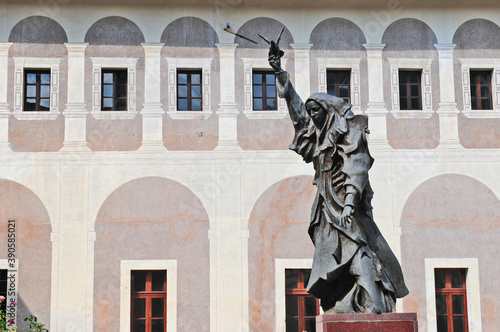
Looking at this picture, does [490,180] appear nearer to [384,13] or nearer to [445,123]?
[445,123]

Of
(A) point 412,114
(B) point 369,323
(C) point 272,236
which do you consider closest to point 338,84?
(A) point 412,114

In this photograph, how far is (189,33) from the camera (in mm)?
18062

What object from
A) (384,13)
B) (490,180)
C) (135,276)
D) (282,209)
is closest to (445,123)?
(490,180)

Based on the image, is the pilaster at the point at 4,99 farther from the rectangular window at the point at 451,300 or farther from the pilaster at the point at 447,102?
the rectangular window at the point at 451,300

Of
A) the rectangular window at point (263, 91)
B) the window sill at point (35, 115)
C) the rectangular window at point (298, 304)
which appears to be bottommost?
the rectangular window at point (298, 304)

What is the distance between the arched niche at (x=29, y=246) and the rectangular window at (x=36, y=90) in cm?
165

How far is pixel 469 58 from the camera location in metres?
18.2

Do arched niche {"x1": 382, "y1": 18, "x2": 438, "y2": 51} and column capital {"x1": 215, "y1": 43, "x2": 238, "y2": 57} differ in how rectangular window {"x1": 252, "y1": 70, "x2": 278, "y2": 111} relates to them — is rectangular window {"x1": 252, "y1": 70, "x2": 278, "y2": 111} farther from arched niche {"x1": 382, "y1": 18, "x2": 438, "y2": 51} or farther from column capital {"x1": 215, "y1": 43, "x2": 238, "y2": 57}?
arched niche {"x1": 382, "y1": 18, "x2": 438, "y2": 51}

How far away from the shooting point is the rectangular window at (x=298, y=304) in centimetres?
1708

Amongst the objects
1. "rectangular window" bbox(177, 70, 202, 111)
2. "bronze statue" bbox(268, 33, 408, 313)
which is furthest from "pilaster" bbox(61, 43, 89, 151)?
"bronze statue" bbox(268, 33, 408, 313)

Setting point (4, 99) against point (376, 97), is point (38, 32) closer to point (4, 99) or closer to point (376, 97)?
point (4, 99)

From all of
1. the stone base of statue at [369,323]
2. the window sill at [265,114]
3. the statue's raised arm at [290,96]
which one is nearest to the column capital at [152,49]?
the window sill at [265,114]

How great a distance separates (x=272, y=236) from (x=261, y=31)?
4.38 meters

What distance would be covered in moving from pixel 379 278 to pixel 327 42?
1225 centimetres
